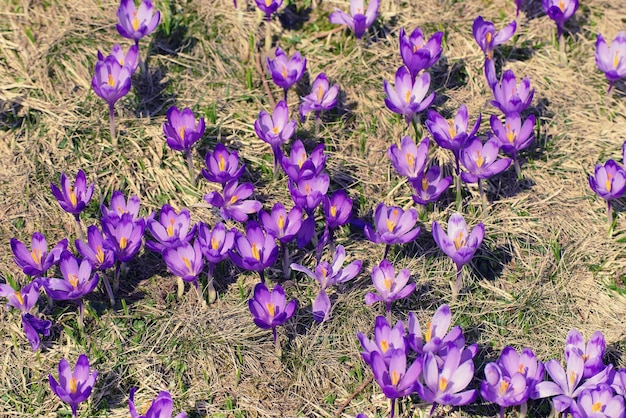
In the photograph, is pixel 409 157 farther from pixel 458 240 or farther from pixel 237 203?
pixel 237 203

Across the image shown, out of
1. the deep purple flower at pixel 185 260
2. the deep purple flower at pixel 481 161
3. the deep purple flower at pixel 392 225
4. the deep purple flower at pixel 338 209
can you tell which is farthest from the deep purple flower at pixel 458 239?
the deep purple flower at pixel 185 260

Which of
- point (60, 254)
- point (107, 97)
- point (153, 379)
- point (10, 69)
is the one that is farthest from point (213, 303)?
point (10, 69)

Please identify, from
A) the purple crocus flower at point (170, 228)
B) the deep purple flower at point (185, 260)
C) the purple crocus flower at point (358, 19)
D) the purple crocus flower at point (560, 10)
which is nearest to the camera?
the deep purple flower at point (185, 260)

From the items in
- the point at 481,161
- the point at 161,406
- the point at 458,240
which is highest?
the point at 481,161

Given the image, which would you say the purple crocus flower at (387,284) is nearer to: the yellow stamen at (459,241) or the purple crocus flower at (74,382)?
the yellow stamen at (459,241)

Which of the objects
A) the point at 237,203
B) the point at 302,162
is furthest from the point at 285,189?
the point at 237,203

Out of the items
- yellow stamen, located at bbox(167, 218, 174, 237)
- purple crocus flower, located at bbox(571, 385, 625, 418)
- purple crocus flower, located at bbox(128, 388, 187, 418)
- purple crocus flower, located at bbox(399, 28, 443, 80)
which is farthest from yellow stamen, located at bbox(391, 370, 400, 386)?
purple crocus flower, located at bbox(399, 28, 443, 80)
